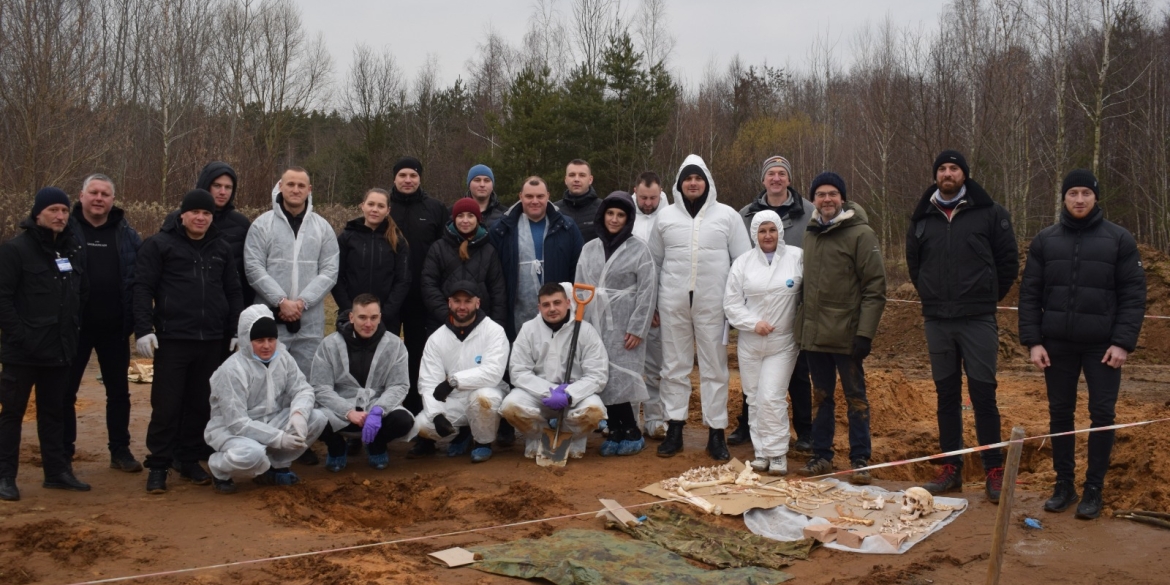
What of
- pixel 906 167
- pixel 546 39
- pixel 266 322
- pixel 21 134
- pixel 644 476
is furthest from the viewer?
pixel 546 39

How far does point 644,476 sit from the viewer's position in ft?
22.0

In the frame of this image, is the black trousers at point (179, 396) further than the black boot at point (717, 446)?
No

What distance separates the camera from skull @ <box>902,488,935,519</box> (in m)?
5.70

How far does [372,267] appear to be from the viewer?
723 cm

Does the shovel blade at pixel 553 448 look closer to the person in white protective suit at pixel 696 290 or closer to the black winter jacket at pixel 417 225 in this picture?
the person in white protective suit at pixel 696 290

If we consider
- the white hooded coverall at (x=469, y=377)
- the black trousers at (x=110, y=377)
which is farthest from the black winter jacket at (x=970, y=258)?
the black trousers at (x=110, y=377)

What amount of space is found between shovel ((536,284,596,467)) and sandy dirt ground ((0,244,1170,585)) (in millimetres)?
114

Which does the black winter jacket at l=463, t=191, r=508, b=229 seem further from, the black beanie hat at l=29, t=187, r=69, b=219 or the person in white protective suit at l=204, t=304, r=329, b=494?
the black beanie hat at l=29, t=187, r=69, b=219

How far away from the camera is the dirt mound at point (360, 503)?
232 inches

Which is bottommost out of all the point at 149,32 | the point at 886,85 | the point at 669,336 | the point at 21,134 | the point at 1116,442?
the point at 1116,442

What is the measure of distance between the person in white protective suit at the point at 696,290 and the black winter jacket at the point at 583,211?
890mm

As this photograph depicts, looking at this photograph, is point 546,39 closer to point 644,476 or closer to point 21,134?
point 21,134

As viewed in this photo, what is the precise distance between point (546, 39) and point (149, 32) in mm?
15484

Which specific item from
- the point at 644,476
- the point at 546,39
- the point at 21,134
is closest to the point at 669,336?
the point at 644,476
